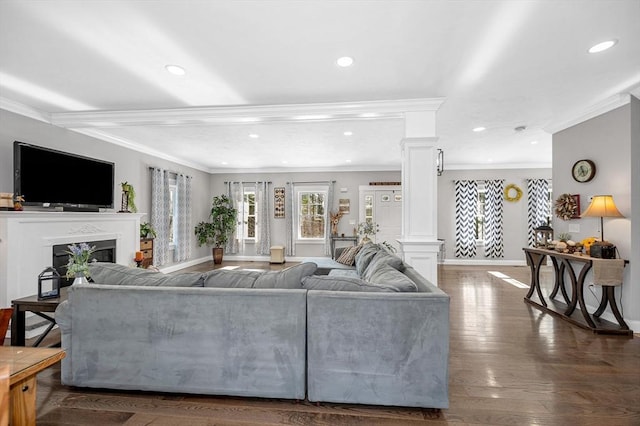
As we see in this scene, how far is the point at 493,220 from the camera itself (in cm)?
786

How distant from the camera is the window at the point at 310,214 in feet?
27.6

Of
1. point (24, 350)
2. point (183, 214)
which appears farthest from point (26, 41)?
point (183, 214)

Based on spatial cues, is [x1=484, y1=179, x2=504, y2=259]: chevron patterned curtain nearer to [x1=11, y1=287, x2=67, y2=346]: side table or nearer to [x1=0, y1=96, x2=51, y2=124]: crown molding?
[x1=11, y1=287, x2=67, y2=346]: side table

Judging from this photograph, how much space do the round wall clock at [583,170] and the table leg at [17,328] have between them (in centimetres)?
620

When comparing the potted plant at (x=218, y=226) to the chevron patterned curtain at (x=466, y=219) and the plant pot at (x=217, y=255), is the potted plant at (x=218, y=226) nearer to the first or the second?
the plant pot at (x=217, y=255)

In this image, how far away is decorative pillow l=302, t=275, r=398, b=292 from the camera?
204 cm

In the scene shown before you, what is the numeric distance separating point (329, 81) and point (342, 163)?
184 inches

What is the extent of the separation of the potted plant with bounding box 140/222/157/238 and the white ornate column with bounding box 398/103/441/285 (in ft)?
15.5

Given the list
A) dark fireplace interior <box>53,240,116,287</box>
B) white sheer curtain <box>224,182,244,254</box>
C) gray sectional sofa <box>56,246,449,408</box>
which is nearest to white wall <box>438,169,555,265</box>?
white sheer curtain <box>224,182,244,254</box>

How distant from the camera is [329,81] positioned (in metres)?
3.04

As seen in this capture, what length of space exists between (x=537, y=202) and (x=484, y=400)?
7269mm

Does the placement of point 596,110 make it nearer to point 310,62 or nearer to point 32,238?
point 310,62

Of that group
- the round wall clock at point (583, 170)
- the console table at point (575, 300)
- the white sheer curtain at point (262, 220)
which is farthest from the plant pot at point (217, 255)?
the round wall clock at point (583, 170)

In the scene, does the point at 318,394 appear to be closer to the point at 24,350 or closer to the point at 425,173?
the point at 24,350
